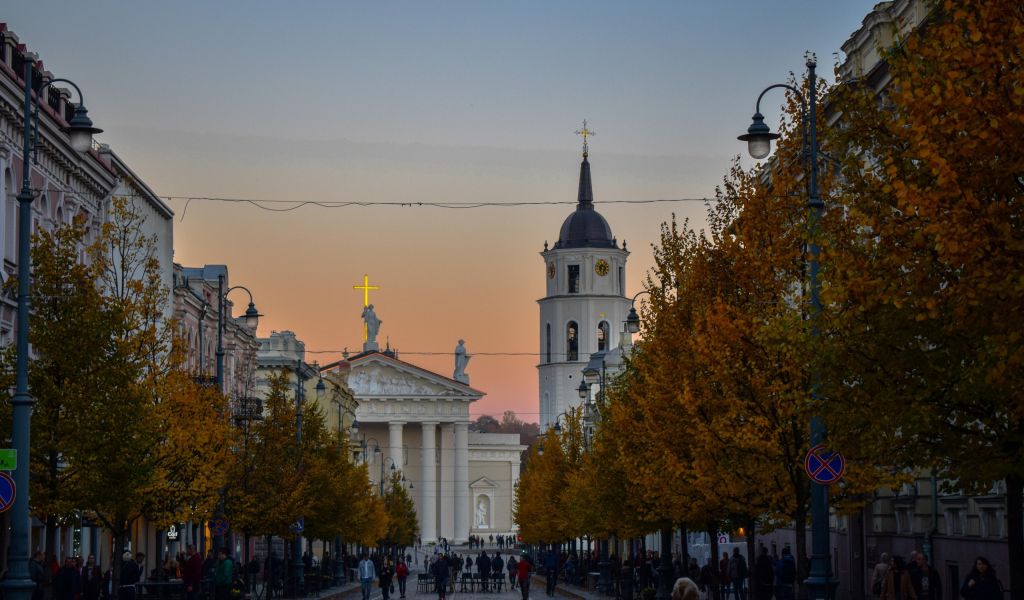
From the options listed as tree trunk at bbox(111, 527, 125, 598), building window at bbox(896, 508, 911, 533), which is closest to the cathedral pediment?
building window at bbox(896, 508, 911, 533)

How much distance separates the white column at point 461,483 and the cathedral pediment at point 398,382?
435cm

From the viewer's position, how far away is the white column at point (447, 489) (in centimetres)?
16938

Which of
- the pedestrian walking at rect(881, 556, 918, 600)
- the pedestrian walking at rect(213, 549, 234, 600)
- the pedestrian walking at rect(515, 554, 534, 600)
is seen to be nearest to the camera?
the pedestrian walking at rect(881, 556, 918, 600)

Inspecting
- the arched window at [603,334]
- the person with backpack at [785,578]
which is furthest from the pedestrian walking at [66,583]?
the arched window at [603,334]

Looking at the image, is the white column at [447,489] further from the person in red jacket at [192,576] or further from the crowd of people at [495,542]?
the person in red jacket at [192,576]

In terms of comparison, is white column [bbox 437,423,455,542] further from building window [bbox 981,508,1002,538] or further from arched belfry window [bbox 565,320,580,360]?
building window [bbox 981,508,1002,538]

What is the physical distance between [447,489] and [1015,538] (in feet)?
498

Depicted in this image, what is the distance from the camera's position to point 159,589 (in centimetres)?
3678

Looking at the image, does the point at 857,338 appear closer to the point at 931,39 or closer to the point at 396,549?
the point at 931,39

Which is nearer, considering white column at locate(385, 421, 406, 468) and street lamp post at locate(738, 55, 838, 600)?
street lamp post at locate(738, 55, 838, 600)

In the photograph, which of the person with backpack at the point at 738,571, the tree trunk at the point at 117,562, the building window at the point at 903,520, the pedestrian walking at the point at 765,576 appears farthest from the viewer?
the person with backpack at the point at 738,571

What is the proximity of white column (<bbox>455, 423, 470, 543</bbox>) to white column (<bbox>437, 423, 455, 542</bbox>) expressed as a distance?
118cm

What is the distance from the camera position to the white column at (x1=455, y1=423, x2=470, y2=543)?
549ft

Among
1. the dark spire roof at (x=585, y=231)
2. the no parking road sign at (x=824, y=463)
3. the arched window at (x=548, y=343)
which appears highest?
the dark spire roof at (x=585, y=231)
